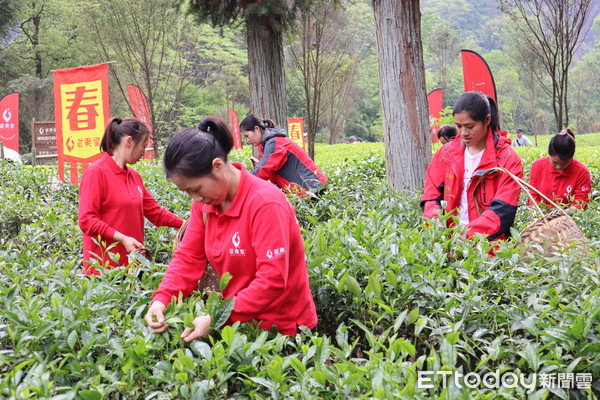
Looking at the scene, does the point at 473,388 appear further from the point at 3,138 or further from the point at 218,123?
the point at 3,138

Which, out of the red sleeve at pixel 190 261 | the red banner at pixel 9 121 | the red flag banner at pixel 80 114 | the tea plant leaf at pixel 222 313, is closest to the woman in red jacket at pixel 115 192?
the red sleeve at pixel 190 261

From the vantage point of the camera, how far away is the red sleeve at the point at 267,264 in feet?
6.84

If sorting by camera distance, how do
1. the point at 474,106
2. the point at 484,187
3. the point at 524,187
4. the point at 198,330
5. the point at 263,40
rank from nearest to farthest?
the point at 198,330
the point at 524,187
the point at 474,106
the point at 484,187
the point at 263,40

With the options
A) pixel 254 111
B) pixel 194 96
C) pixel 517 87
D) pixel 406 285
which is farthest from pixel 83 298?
pixel 517 87

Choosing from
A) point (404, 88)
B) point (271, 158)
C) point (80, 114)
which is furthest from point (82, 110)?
point (404, 88)

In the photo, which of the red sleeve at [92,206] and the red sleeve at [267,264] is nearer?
the red sleeve at [267,264]

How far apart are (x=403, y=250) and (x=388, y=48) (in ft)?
9.78

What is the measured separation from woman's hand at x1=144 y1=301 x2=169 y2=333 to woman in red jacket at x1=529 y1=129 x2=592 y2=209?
335 cm

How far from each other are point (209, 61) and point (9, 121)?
658 inches

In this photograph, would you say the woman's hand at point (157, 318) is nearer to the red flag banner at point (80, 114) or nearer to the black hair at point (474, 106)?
the black hair at point (474, 106)

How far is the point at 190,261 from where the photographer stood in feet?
7.84

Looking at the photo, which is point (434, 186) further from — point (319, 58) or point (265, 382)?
point (319, 58)

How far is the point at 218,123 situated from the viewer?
7.55ft

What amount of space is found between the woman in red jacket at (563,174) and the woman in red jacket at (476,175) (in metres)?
1.38
